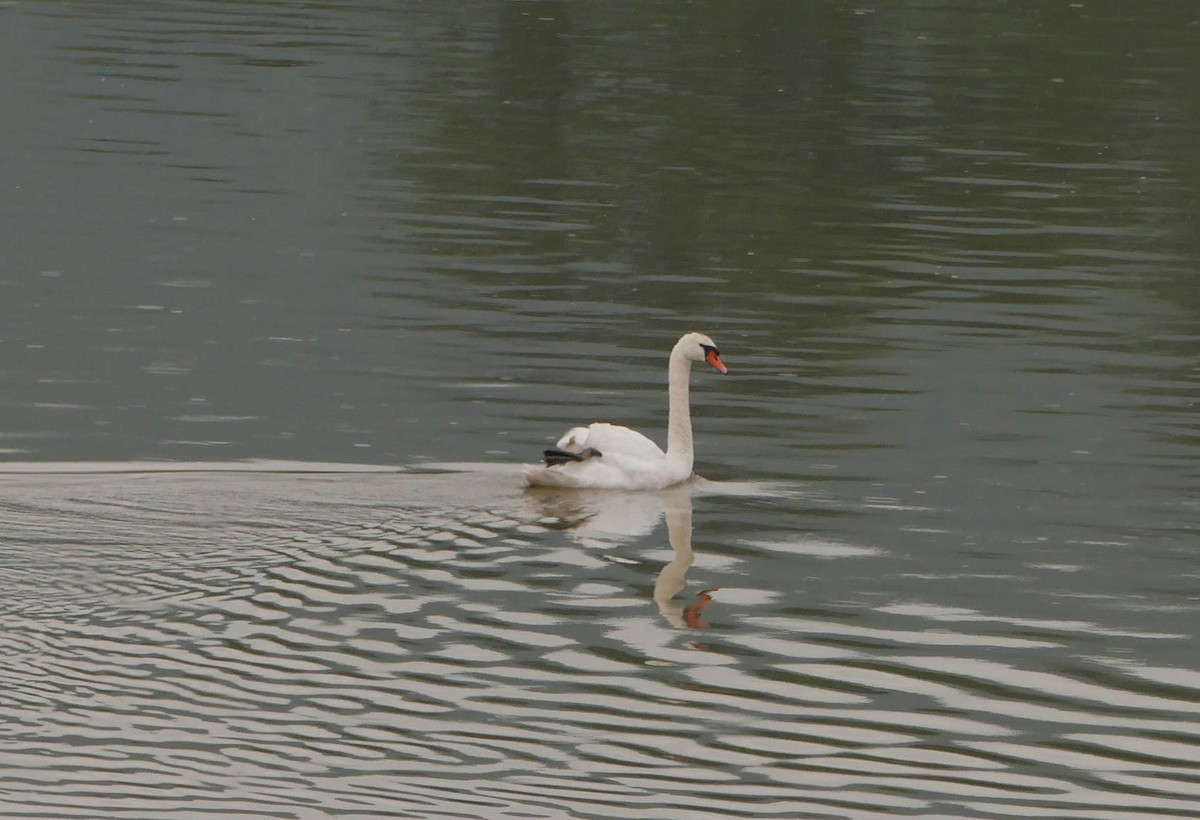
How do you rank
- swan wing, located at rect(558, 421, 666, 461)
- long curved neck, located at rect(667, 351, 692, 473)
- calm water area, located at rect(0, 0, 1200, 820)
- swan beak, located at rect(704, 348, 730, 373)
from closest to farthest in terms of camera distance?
calm water area, located at rect(0, 0, 1200, 820) → swan wing, located at rect(558, 421, 666, 461) → long curved neck, located at rect(667, 351, 692, 473) → swan beak, located at rect(704, 348, 730, 373)

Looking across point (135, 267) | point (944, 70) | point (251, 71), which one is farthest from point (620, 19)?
point (135, 267)

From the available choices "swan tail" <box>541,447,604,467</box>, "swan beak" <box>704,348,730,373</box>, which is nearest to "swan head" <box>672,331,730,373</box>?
"swan beak" <box>704,348,730,373</box>

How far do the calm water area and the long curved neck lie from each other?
263mm

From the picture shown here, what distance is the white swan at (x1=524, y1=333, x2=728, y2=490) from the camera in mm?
17141

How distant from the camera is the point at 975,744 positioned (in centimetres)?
1188

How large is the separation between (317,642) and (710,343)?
629 centimetres

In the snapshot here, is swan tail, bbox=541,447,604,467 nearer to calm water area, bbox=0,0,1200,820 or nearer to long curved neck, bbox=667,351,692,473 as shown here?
calm water area, bbox=0,0,1200,820

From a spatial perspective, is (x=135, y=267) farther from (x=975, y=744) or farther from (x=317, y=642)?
(x=975, y=744)

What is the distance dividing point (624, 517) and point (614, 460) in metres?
0.59

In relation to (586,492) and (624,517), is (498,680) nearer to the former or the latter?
(624,517)

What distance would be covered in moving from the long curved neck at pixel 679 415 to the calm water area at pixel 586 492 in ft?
0.86

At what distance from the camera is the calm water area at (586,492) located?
37.9 feet

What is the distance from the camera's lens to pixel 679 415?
59.4ft

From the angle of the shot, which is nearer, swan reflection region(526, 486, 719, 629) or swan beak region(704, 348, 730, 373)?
swan reflection region(526, 486, 719, 629)
